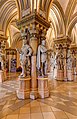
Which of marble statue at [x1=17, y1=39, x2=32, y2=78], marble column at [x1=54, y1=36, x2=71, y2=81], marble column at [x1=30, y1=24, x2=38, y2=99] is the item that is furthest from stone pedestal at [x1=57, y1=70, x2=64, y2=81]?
marble statue at [x1=17, y1=39, x2=32, y2=78]

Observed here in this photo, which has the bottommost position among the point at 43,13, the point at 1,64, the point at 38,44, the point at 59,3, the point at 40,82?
the point at 40,82

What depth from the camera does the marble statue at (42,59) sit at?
442 centimetres

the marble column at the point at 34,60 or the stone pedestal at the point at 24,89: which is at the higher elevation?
the marble column at the point at 34,60

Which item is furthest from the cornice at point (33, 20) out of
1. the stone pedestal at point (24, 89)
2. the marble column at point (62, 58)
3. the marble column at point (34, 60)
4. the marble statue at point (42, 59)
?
the marble column at point (62, 58)

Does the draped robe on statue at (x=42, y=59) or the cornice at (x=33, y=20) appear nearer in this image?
the cornice at (x=33, y=20)

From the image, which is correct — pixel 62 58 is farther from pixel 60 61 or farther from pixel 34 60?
pixel 34 60

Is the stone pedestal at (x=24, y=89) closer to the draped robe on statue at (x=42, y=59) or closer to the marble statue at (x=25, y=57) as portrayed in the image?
the marble statue at (x=25, y=57)

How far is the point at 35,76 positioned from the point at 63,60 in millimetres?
4369

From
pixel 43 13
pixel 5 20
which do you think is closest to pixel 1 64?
pixel 5 20

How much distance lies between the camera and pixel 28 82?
4.48 meters

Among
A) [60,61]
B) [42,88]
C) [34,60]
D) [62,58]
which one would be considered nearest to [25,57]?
[34,60]

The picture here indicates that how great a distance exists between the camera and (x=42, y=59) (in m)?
4.46

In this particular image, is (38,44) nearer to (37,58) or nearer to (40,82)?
(37,58)

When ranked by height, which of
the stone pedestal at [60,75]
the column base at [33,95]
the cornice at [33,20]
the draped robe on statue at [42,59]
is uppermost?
the cornice at [33,20]
